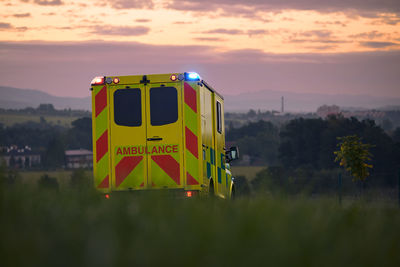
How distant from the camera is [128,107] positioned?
11836 millimetres

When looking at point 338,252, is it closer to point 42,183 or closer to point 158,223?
point 158,223

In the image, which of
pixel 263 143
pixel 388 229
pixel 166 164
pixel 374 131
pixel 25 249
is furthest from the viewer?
pixel 263 143

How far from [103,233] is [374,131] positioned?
263 feet

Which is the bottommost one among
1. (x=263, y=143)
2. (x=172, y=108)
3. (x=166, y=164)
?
(x=263, y=143)

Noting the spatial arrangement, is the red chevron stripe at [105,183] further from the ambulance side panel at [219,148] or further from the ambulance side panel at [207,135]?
the ambulance side panel at [219,148]

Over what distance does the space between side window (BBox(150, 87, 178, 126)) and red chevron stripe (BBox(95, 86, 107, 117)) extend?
798mm

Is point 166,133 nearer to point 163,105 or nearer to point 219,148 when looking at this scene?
point 163,105

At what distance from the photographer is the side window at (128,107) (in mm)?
11781

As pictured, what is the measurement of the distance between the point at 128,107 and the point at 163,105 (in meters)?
0.58

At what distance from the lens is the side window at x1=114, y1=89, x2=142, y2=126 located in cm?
1178

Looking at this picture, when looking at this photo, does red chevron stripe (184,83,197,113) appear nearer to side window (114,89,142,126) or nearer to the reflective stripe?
the reflective stripe

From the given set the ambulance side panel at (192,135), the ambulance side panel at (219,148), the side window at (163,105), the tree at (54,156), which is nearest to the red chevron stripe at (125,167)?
the side window at (163,105)

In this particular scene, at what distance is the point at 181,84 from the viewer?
11773 millimetres

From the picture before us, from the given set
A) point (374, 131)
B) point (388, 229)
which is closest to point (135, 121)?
point (388, 229)
